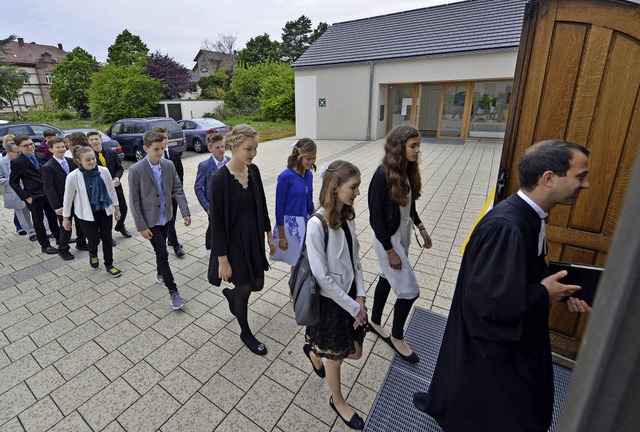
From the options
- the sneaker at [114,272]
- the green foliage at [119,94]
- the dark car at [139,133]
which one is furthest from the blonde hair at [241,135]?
the green foliage at [119,94]

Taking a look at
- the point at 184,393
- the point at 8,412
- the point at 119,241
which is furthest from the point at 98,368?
the point at 119,241

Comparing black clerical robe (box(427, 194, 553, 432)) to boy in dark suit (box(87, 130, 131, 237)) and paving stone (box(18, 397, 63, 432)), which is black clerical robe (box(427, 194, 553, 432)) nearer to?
paving stone (box(18, 397, 63, 432))

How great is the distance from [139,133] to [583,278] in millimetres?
13771

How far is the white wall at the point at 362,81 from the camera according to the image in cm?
1317

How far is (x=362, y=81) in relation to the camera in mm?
15727

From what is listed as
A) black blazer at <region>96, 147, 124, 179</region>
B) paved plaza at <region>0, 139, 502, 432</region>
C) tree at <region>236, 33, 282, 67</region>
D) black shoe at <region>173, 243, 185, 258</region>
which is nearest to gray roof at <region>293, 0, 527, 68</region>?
paved plaza at <region>0, 139, 502, 432</region>

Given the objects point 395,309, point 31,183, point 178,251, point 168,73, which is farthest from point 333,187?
point 168,73

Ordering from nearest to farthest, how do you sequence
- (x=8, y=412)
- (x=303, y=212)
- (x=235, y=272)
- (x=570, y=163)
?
(x=570, y=163), (x=8, y=412), (x=235, y=272), (x=303, y=212)

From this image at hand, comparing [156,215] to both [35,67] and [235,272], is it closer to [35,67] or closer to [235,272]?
[235,272]

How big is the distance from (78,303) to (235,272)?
2.35m

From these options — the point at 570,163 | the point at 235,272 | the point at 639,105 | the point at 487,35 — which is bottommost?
the point at 235,272

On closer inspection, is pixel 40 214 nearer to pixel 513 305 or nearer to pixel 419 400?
pixel 419 400

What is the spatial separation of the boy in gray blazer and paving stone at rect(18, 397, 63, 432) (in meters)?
1.30

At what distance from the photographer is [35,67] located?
1863 inches
